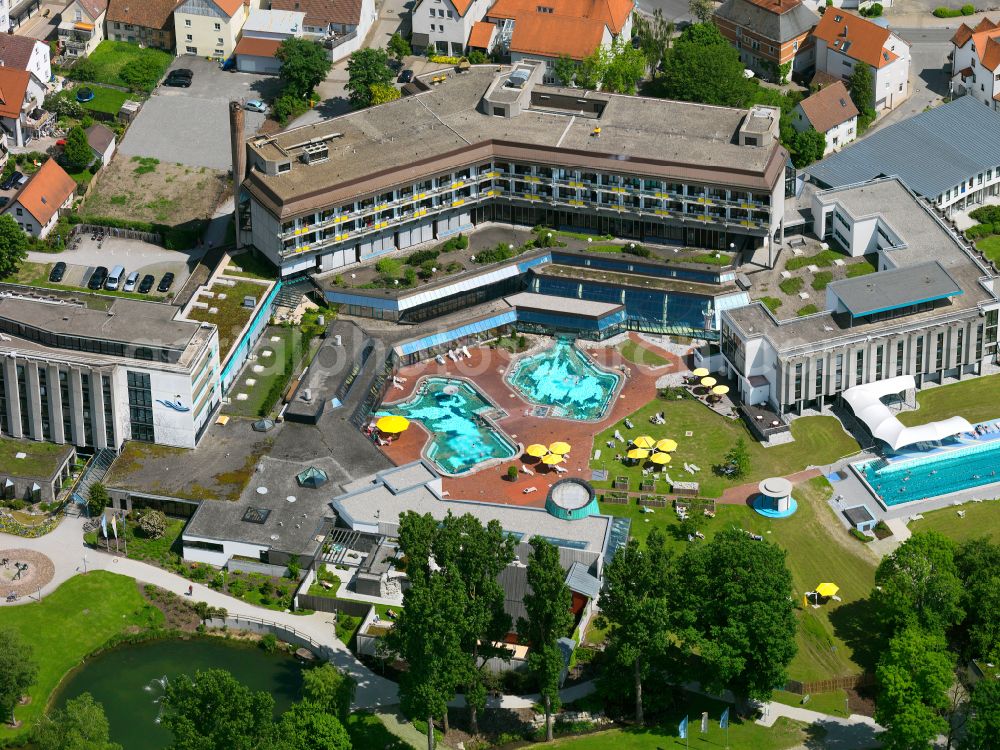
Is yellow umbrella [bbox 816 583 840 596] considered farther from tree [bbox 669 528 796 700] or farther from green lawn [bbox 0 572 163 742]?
green lawn [bbox 0 572 163 742]

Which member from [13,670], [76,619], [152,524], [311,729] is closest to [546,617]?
[311,729]

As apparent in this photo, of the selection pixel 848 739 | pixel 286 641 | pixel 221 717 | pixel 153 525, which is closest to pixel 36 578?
pixel 153 525

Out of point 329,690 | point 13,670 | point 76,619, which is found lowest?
point 76,619

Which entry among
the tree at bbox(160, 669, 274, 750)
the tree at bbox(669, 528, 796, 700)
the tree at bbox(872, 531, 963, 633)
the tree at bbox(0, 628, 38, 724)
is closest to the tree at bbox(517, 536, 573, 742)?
the tree at bbox(669, 528, 796, 700)

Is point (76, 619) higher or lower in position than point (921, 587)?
lower

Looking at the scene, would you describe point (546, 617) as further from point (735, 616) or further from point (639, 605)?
point (735, 616)

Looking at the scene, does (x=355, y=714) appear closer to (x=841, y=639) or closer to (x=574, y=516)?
(x=574, y=516)

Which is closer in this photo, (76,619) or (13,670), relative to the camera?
(13,670)

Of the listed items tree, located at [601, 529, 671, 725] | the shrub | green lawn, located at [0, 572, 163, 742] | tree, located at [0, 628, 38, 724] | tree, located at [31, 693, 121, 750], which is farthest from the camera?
the shrub
